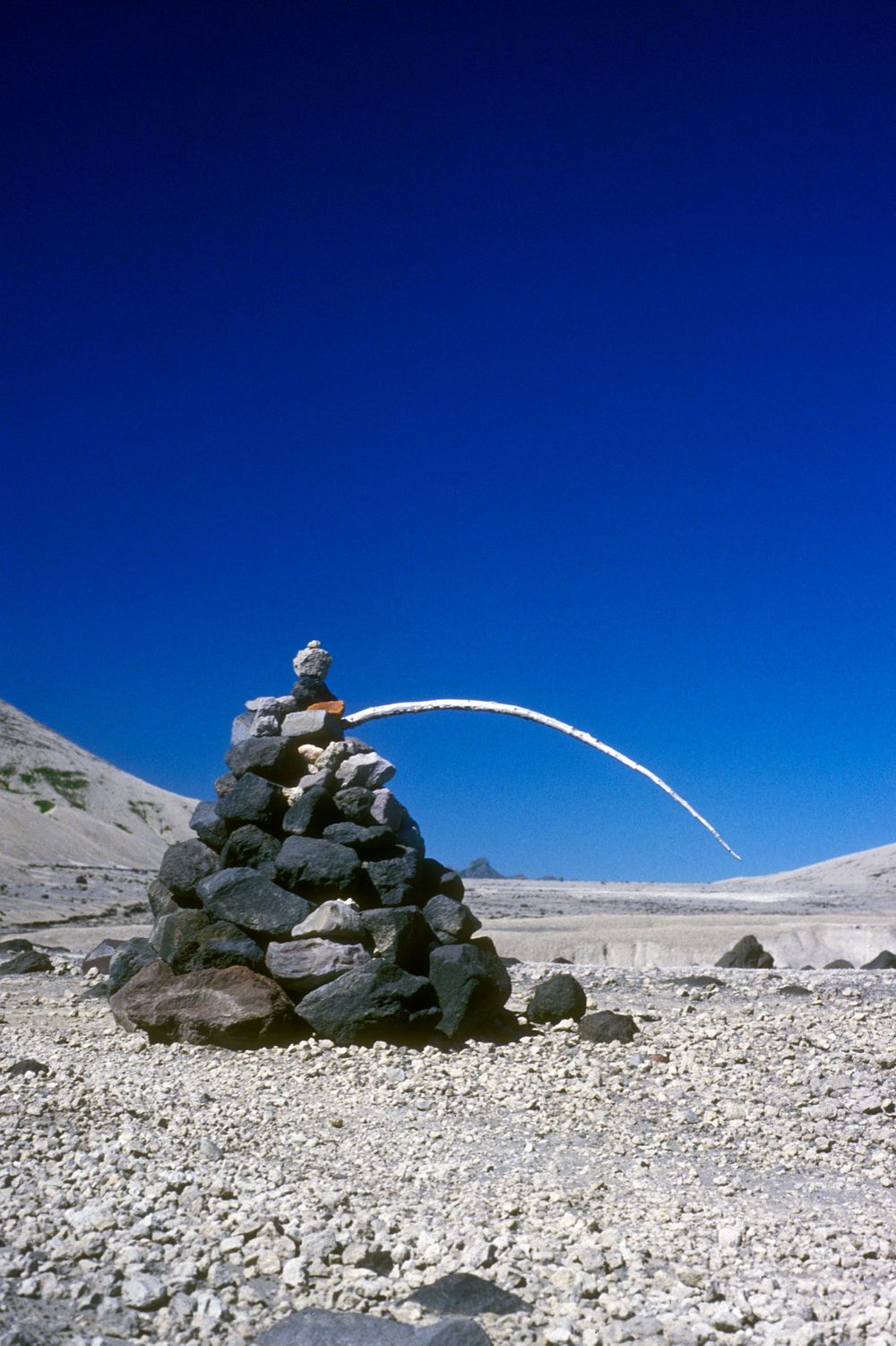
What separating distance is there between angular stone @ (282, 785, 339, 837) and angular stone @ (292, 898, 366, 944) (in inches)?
40.6

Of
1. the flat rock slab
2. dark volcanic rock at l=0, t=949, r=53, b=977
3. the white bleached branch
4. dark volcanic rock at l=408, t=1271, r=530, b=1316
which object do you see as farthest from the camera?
dark volcanic rock at l=0, t=949, r=53, b=977

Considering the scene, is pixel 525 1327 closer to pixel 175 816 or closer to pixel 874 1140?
pixel 874 1140

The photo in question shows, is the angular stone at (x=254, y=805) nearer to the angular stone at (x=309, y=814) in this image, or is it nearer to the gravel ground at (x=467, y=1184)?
the angular stone at (x=309, y=814)

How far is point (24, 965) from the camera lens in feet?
49.0

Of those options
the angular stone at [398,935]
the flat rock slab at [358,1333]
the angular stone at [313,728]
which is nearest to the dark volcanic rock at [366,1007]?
the angular stone at [398,935]

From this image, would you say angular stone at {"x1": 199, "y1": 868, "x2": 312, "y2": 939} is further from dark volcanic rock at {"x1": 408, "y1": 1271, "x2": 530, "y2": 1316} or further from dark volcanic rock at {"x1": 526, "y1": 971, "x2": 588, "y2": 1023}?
dark volcanic rock at {"x1": 408, "y1": 1271, "x2": 530, "y2": 1316}

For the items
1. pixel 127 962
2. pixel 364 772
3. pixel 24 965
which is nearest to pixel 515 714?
pixel 364 772

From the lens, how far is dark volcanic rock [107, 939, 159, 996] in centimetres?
1117

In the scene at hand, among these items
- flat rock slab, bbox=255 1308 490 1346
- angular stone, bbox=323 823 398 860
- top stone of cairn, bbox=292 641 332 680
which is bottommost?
flat rock slab, bbox=255 1308 490 1346

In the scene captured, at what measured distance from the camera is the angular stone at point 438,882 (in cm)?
1083

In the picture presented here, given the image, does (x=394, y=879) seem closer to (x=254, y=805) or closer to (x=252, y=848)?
(x=252, y=848)

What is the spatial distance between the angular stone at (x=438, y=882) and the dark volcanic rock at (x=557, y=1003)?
52.6 inches

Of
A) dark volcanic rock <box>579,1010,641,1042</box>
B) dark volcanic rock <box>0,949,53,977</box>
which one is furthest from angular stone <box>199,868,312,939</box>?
dark volcanic rock <box>0,949,53,977</box>

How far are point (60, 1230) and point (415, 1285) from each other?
167cm
